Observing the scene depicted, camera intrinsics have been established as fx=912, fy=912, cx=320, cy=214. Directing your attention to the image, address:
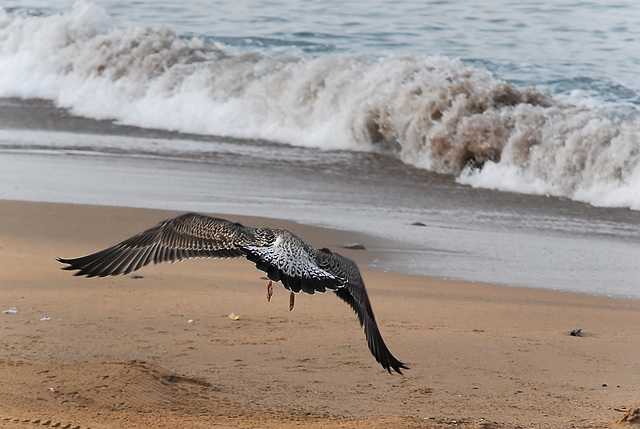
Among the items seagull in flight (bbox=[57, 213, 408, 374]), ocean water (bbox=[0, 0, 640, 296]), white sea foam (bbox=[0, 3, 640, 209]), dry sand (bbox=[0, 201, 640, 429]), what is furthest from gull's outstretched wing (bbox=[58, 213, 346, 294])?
white sea foam (bbox=[0, 3, 640, 209])

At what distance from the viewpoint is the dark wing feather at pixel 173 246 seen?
16.1 ft

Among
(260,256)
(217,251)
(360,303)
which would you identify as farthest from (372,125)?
(260,256)

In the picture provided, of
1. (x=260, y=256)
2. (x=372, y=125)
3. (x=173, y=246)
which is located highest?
(x=260, y=256)

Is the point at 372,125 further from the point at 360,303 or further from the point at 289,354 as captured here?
the point at 360,303

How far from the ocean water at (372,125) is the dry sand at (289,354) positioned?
1.15 metres

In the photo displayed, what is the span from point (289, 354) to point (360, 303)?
64 centimetres

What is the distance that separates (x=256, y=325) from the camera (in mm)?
5496

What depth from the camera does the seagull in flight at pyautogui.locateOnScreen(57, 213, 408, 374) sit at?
14.6ft

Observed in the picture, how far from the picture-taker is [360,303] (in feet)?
15.4

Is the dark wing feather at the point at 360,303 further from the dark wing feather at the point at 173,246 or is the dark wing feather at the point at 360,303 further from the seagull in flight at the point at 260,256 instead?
the dark wing feather at the point at 173,246

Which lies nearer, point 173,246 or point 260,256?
point 260,256

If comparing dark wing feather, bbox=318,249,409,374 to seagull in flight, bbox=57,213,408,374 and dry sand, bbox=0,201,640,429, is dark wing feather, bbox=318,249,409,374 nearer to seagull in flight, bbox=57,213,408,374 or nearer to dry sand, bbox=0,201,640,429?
seagull in flight, bbox=57,213,408,374

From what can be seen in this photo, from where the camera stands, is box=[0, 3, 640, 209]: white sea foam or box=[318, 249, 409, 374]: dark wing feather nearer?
box=[318, 249, 409, 374]: dark wing feather

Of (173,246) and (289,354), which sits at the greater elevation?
(173,246)
